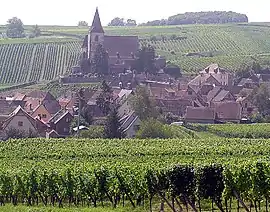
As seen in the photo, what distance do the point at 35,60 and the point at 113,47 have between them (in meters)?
15.5

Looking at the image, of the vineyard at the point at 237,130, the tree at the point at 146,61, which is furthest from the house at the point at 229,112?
the tree at the point at 146,61

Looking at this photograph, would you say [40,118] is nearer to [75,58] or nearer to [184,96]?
[184,96]

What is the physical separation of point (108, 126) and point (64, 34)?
116214mm

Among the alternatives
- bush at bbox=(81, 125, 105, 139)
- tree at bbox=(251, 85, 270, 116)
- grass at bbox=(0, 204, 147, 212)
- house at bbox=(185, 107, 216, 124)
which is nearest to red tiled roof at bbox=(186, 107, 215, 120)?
house at bbox=(185, 107, 216, 124)

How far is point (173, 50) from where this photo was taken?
6127 inches

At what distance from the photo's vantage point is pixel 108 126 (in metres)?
70.1

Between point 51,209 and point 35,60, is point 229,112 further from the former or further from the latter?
point 51,209

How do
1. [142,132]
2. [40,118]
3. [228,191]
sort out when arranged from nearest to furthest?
1. [228,191]
2. [142,132]
3. [40,118]

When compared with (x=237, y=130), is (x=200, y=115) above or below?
below

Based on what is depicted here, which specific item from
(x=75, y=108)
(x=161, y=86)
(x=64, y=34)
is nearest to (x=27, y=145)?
(x=75, y=108)

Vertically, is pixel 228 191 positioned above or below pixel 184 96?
above

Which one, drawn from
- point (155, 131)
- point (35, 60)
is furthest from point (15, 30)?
point (155, 131)

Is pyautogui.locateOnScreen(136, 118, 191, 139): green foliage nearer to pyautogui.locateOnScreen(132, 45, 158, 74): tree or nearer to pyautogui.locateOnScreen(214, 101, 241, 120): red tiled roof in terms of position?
pyautogui.locateOnScreen(214, 101, 241, 120): red tiled roof

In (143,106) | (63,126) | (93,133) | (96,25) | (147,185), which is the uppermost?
(147,185)
